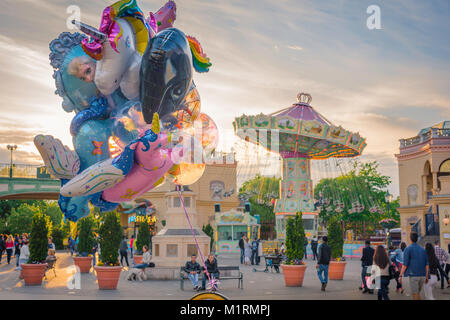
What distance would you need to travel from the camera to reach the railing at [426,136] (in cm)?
3919

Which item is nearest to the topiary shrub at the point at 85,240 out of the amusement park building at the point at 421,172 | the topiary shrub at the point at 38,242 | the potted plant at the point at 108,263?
the topiary shrub at the point at 38,242

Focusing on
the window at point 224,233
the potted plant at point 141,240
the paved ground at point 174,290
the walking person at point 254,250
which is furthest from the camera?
the window at point 224,233

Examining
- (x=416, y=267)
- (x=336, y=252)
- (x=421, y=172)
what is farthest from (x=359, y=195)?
(x=416, y=267)

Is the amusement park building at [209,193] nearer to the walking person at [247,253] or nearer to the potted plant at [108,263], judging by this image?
the walking person at [247,253]

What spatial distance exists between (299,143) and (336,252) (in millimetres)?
19411

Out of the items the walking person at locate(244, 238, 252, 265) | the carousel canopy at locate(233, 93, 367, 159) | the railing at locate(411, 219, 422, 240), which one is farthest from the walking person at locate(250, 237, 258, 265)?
the railing at locate(411, 219, 422, 240)

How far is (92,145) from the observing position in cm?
781

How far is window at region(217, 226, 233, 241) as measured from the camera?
39875mm

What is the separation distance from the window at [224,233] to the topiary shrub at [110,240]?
25.4 metres

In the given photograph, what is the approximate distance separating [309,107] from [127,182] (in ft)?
103

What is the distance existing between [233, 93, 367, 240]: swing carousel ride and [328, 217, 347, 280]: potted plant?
55.5 ft

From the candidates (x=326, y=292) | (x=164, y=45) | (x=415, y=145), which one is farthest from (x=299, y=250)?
(x=415, y=145)
